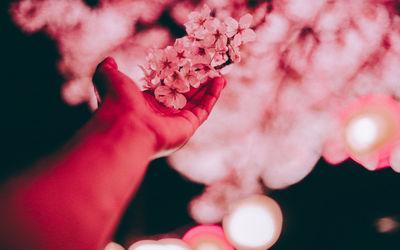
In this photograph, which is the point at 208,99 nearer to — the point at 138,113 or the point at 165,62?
the point at 165,62

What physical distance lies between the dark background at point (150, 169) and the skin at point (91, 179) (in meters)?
1.24

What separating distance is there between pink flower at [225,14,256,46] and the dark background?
93 centimetres

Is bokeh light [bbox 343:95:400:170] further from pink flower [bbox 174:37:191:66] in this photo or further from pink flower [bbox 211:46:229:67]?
pink flower [bbox 174:37:191:66]

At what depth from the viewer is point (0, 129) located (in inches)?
76.9

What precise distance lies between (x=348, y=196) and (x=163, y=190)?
1.59 m

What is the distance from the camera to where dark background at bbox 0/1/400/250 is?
193cm

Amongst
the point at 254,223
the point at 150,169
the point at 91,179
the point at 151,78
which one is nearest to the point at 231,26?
the point at 151,78

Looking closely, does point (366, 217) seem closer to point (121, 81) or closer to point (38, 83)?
point (121, 81)

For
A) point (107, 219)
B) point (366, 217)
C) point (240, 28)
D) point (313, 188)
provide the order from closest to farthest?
point (107, 219) < point (240, 28) < point (366, 217) < point (313, 188)

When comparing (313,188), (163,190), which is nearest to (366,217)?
(313,188)

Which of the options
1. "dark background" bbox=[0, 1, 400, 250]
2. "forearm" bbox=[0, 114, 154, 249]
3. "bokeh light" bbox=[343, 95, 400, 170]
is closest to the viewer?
"forearm" bbox=[0, 114, 154, 249]

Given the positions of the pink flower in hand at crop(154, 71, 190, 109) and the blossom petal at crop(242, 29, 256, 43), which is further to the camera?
the blossom petal at crop(242, 29, 256, 43)

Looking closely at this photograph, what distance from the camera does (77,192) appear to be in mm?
681

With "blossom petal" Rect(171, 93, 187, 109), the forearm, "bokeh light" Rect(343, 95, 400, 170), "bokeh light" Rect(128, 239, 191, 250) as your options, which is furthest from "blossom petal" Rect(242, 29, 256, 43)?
"bokeh light" Rect(128, 239, 191, 250)
